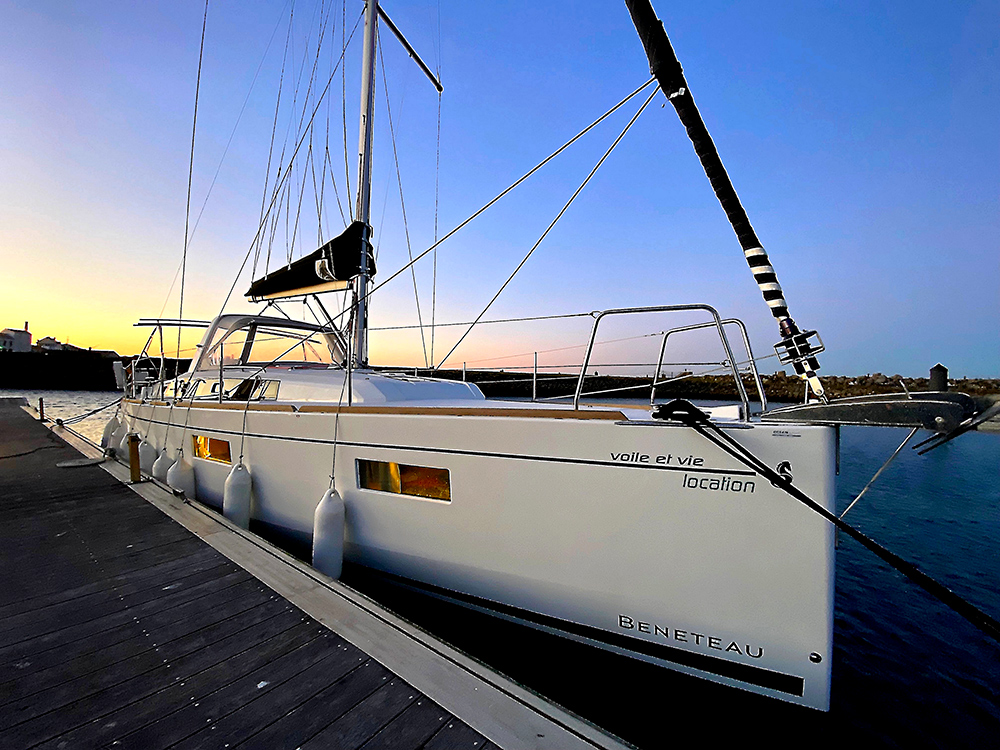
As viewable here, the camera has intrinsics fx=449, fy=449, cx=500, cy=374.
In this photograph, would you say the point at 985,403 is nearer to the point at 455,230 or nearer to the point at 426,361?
the point at 455,230

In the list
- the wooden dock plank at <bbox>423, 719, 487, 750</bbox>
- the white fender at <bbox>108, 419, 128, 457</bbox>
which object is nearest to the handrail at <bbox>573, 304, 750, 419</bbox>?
the wooden dock plank at <bbox>423, 719, 487, 750</bbox>

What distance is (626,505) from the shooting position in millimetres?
2584

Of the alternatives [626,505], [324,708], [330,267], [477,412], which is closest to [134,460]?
[330,267]

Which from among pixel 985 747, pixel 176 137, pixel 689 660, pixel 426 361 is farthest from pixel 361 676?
pixel 176 137

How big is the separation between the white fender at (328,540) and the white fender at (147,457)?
4.85 metres

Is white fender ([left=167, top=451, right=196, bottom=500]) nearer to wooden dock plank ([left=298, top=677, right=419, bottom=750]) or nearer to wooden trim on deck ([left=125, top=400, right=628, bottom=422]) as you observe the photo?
wooden trim on deck ([left=125, top=400, right=628, bottom=422])

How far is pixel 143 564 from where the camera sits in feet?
11.4

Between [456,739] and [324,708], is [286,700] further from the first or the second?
[456,739]

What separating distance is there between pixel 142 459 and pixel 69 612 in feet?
16.3

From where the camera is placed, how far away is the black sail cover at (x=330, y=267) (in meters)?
5.70

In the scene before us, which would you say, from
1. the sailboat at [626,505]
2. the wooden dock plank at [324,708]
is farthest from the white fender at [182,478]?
the wooden dock plank at [324,708]

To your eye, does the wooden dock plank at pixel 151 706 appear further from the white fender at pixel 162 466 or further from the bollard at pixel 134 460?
the white fender at pixel 162 466

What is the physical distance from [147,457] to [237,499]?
3520 millimetres

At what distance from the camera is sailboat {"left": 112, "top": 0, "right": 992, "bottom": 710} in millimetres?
2305
